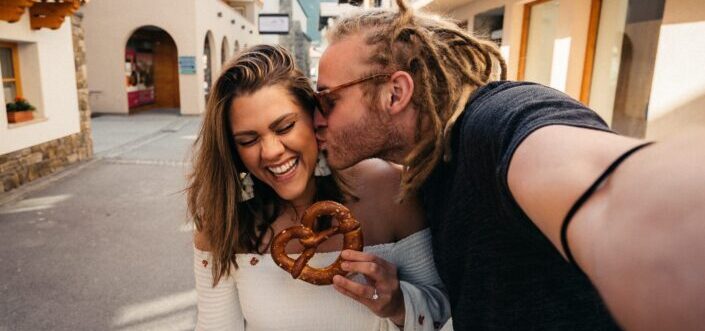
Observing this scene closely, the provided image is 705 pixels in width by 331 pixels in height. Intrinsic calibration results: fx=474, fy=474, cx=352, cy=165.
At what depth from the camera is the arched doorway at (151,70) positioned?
20.3m

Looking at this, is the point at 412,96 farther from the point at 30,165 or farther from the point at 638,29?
the point at 30,165

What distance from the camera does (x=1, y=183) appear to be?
23.0 feet

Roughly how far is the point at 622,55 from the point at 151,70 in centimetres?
2158

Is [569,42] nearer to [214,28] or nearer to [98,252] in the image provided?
[98,252]

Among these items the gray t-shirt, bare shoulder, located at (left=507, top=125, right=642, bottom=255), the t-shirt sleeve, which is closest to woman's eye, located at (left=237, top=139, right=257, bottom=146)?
the gray t-shirt

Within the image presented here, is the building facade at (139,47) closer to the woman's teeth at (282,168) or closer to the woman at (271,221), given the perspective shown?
the woman at (271,221)

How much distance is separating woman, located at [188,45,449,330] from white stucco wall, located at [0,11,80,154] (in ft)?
22.9

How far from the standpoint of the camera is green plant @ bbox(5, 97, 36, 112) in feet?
24.8

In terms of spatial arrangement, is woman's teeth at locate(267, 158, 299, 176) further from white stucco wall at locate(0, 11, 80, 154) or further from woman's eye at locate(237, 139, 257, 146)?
white stucco wall at locate(0, 11, 80, 154)

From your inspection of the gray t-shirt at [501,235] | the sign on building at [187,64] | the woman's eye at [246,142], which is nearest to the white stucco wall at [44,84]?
the woman's eye at [246,142]

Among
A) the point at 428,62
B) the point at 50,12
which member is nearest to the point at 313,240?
the point at 428,62

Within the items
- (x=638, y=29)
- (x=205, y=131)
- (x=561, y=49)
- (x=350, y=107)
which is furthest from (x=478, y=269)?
(x=561, y=49)

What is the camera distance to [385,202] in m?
2.01

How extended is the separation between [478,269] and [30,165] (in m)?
8.63
